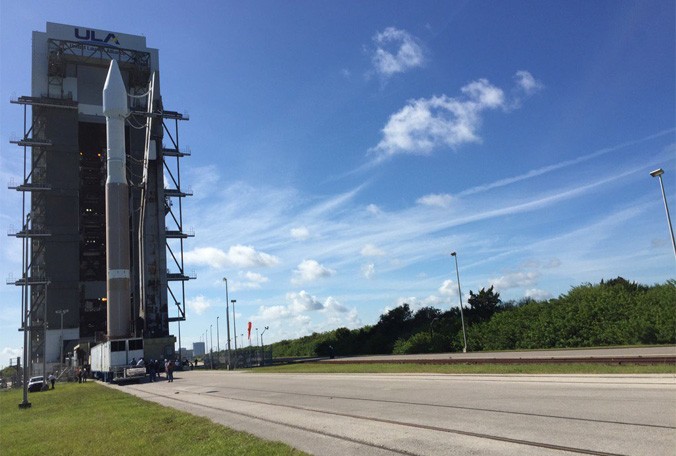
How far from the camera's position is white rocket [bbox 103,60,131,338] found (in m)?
56.7

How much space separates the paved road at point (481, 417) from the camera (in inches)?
355

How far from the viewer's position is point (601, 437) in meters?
9.02

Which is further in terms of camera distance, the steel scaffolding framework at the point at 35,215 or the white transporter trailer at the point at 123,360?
the steel scaffolding framework at the point at 35,215

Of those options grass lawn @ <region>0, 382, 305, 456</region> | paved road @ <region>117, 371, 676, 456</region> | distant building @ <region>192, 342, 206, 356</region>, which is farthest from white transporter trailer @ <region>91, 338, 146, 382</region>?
distant building @ <region>192, 342, 206, 356</region>

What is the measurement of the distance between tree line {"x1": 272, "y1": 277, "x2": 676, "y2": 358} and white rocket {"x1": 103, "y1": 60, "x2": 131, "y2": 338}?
1225 inches

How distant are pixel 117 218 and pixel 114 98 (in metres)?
15.6

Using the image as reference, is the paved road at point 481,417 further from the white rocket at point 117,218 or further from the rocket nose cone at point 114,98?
the rocket nose cone at point 114,98

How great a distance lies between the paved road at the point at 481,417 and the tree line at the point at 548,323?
69.6 feet

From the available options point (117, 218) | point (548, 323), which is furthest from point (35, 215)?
point (548, 323)

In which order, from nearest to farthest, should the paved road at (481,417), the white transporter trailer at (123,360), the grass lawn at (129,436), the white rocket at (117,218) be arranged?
the paved road at (481,417) < the grass lawn at (129,436) < the white transporter trailer at (123,360) < the white rocket at (117,218)

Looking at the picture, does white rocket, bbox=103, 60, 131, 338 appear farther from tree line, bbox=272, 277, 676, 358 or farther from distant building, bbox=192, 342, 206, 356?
distant building, bbox=192, 342, 206, 356

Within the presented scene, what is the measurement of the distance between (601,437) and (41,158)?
87489mm

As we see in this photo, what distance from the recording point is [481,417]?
12.0 meters

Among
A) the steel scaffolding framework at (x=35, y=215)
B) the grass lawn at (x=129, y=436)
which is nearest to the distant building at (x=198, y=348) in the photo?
the steel scaffolding framework at (x=35, y=215)
